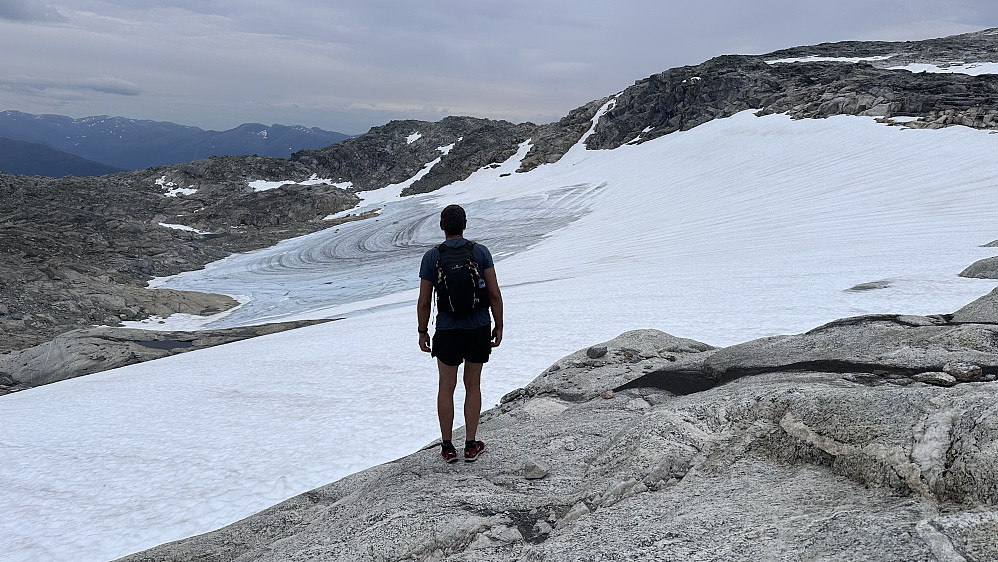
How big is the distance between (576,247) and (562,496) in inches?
1002

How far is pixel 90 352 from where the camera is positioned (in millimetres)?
17688

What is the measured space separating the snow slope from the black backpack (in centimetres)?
349

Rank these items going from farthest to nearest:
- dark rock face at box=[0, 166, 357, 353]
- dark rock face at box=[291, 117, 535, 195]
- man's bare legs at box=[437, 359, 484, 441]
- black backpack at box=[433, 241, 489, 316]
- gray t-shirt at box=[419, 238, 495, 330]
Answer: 1. dark rock face at box=[291, 117, 535, 195]
2. dark rock face at box=[0, 166, 357, 353]
3. man's bare legs at box=[437, 359, 484, 441]
4. gray t-shirt at box=[419, 238, 495, 330]
5. black backpack at box=[433, 241, 489, 316]

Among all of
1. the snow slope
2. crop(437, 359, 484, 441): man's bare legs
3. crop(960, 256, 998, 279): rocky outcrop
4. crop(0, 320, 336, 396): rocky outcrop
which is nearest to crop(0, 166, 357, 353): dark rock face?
the snow slope

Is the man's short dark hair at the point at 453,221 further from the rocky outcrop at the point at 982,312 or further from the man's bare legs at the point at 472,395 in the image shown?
the rocky outcrop at the point at 982,312

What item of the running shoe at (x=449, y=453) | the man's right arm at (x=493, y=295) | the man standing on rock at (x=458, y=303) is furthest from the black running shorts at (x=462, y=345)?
the running shoe at (x=449, y=453)

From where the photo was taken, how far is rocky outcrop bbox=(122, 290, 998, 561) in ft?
9.95

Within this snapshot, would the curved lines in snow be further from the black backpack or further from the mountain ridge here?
the black backpack

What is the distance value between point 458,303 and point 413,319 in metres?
11.7

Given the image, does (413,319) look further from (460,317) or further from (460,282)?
(460,282)

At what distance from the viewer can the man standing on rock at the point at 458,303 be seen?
480 centimetres

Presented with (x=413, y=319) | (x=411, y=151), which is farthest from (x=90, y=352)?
(x=411, y=151)

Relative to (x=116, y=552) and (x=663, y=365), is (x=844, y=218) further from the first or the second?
(x=116, y=552)

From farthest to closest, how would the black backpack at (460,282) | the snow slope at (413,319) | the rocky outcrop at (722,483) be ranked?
1. the snow slope at (413,319)
2. the black backpack at (460,282)
3. the rocky outcrop at (722,483)
